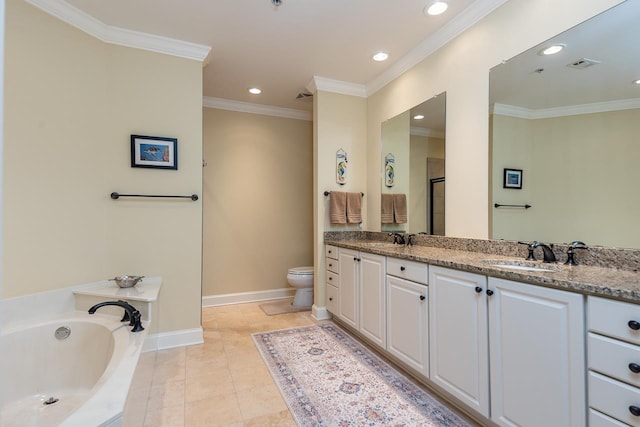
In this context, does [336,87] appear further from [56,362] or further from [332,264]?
[56,362]

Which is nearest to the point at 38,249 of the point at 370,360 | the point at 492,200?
the point at 370,360

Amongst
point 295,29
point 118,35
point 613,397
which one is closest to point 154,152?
point 118,35

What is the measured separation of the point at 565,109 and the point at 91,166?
3113 mm

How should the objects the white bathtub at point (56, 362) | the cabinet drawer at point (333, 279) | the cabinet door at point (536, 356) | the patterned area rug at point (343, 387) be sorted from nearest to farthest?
the cabinet door at point (536, 356) → the white bathtub at point (56, 362) → the patterned area rug at point (343, 387) → the cabinet drawer at point (333, 279)

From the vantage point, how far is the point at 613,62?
1599 millimetres

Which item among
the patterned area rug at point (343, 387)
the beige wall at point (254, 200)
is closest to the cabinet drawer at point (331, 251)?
the patterned area rug at point (343, 387)

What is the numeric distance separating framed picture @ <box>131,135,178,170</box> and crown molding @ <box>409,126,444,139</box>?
6.63 ft

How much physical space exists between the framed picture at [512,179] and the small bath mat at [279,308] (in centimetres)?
248

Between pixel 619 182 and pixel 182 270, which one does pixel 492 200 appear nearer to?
pixel 619 182

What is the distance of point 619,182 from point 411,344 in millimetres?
1397

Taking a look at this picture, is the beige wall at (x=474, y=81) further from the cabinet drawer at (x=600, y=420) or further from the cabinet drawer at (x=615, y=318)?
the cabinet drawer at (x=600, y=420)

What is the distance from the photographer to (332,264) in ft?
10.5

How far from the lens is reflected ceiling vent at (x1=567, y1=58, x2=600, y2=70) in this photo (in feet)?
5.55

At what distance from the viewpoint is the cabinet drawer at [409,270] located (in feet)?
6.50
